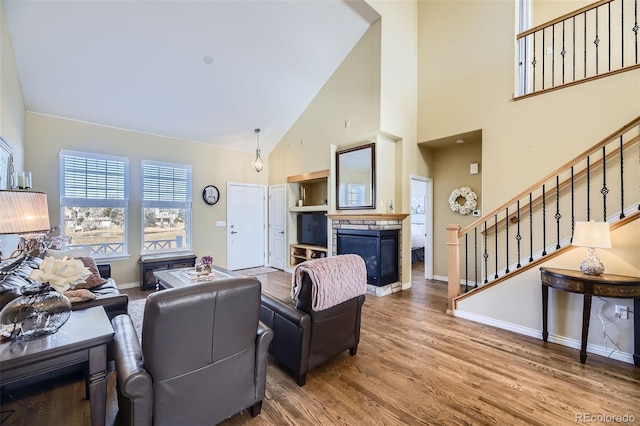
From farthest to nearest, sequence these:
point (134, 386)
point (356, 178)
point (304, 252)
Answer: point (304, 252) < point (356, 178) < point (134, 386)

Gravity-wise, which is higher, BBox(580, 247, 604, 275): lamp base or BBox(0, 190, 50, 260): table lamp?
BBox(0, 190, 50, 260): table lamp

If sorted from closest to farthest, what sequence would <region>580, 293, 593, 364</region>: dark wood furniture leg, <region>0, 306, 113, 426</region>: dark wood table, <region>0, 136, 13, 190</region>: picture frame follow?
<region>0, 306, 113, 426</region>: dark wood table, <region>580, 293, 593, 364</region>: dark wood furniture leg, <region>0, 136, 13, 190</region>: picture frame

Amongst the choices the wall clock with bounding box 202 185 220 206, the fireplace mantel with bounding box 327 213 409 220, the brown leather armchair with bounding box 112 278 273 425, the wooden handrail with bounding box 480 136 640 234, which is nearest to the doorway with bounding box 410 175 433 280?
the fireplace mantel with bounding box 327 213 409 220

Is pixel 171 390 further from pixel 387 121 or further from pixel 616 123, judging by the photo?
pixel 616 123

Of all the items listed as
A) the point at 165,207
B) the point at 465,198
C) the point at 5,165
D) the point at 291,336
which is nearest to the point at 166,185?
the point at 165,207

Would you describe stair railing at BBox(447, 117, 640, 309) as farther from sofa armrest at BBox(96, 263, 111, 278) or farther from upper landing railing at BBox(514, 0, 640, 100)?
sofa armrest at BBox(96, 263, 111, 278)

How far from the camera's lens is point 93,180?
470 centimetres

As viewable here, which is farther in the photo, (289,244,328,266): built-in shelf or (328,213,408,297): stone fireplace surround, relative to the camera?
(289,244,328,266): built-in shelf

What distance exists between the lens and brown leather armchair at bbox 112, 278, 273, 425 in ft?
4.42

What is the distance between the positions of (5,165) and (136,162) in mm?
2300

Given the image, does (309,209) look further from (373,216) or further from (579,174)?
(579,174)

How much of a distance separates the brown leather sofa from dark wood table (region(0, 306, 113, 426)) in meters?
1.17

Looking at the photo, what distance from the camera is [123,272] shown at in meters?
4.96

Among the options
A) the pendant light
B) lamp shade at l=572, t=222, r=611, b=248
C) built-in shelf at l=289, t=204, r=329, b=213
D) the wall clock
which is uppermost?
the pendant light
